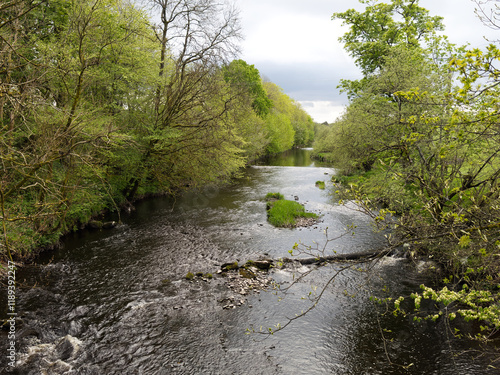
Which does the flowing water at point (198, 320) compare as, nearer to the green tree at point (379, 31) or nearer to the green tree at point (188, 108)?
the green tree at point (188, 108)

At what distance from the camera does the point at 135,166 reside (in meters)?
18.1

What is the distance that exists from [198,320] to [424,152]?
10641 millimetres

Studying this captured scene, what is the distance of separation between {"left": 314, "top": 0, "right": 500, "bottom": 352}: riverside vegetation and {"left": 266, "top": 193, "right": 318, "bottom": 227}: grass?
173 inches

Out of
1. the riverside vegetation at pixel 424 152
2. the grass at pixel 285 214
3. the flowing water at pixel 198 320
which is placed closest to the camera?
the riverside vegetation at pixel 424 152

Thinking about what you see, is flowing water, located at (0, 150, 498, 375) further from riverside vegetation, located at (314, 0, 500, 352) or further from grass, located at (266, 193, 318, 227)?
grass, located at (266, 193, 318, 227)

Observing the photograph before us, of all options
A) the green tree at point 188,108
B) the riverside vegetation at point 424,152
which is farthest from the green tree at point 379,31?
the green tree at point 188,108

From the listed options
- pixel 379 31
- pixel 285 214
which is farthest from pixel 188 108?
pixel 379 31

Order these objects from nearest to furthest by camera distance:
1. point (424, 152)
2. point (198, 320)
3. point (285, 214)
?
1. point (198, 320)
2. point (424, 152)
3. point (285, 214)

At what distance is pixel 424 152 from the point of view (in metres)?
11.9

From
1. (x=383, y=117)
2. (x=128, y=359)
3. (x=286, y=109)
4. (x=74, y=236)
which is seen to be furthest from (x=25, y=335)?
(x=286, y=109)

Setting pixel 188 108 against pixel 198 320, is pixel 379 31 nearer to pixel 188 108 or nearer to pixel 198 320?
pixel 188 108

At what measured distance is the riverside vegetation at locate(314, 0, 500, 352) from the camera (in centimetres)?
484

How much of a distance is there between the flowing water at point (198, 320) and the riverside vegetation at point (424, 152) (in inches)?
43.7

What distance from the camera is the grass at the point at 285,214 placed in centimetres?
1819
